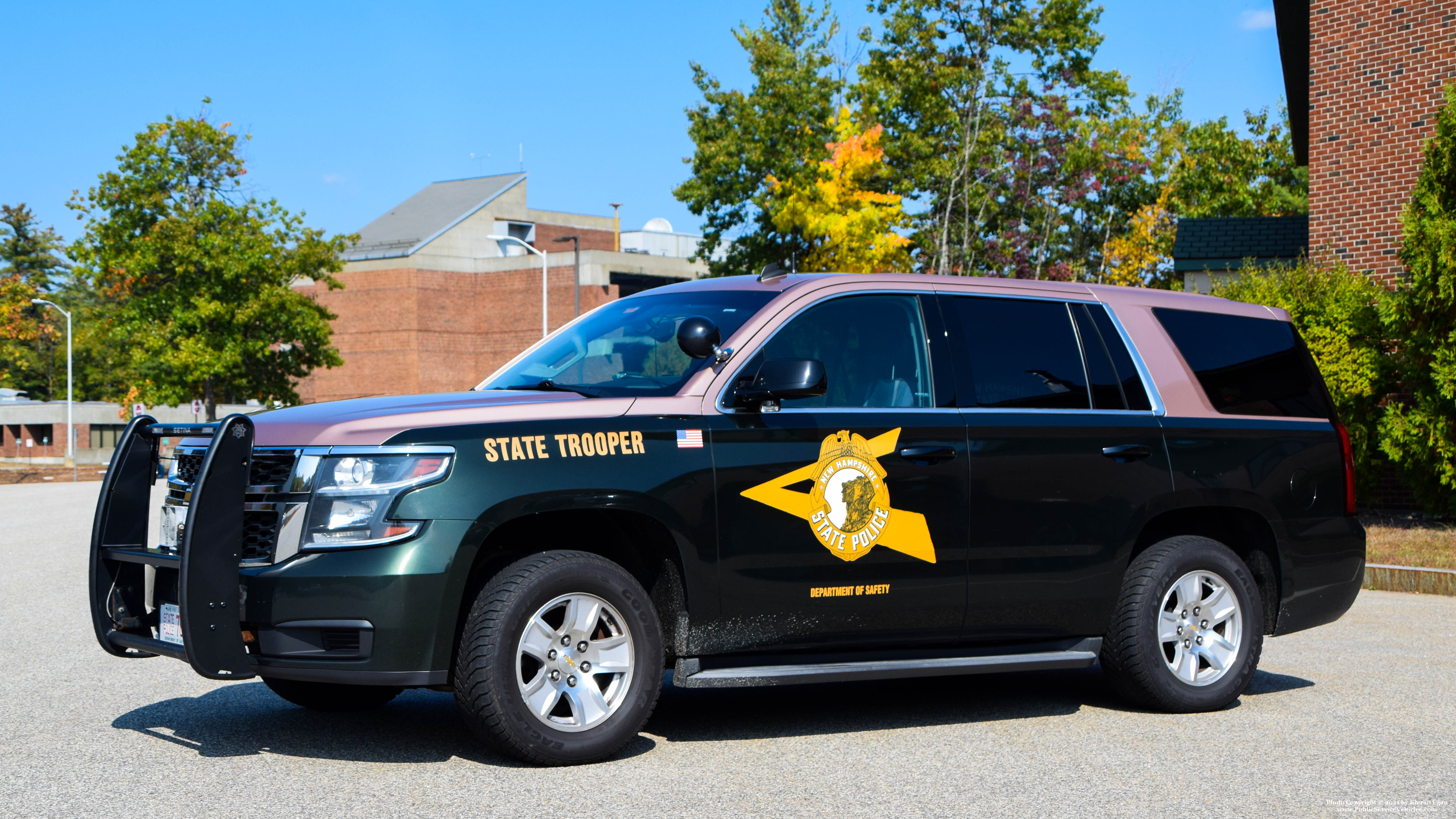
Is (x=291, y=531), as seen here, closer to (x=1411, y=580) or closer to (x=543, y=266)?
(x=1411, y=580)

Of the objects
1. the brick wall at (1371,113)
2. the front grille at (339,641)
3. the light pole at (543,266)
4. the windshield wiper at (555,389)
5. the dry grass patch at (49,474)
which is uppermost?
the light pole at (543,266)

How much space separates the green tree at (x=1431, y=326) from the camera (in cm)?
1466

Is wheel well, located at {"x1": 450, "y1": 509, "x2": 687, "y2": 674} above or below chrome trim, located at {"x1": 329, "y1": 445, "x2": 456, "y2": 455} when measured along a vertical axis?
below

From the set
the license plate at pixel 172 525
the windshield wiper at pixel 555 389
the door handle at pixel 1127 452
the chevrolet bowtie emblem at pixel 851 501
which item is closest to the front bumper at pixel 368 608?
the license plate at pixel 172 525

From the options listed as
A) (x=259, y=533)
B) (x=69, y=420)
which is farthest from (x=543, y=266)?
(x=259, y=533)

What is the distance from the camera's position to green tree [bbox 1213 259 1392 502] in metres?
16.1

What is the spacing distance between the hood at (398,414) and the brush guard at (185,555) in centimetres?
15

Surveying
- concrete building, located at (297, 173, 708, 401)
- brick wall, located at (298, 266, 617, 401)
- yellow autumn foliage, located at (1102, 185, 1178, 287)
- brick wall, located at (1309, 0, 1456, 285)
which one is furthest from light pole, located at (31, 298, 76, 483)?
brick wall, located at (1309, 0, 1456, 285)

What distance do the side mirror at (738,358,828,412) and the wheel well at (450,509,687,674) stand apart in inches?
28.1

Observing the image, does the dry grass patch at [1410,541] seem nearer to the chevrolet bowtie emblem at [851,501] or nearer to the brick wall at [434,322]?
the chevrolet bowtie emblem at [851,501]

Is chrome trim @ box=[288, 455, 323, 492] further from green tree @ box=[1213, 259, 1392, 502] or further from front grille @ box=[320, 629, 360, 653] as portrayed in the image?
green tree @ box=[1213, 259, 1392, 502]

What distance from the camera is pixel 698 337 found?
576cm

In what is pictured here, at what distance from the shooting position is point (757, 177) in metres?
38.3

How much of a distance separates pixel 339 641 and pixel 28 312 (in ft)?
368
